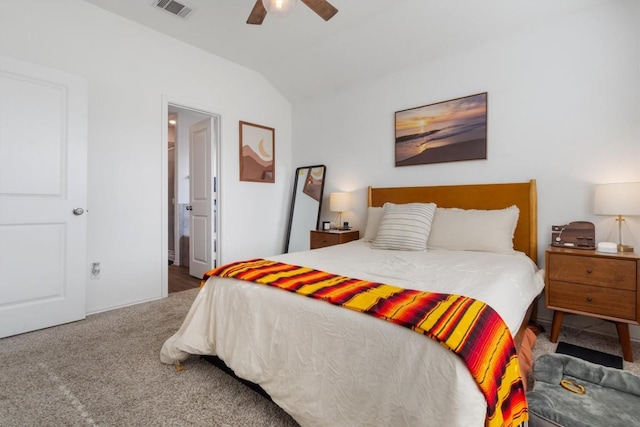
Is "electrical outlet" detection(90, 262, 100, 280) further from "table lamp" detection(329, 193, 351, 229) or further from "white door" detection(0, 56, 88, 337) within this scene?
"table lamp" detection(329, 193, 351, 229)

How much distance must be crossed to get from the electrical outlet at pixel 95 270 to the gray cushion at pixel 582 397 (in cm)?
334

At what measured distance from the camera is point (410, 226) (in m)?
2.67

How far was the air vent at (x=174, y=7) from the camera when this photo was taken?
2771 millimetres

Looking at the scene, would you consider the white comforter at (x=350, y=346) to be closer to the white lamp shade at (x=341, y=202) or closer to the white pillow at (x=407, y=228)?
the white pillow at (x=407, y=228)

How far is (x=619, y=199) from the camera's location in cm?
213

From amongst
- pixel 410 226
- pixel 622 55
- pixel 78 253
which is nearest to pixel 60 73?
pixel 78 253

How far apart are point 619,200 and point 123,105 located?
418cm

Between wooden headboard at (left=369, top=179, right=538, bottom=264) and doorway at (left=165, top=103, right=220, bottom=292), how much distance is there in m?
2.33

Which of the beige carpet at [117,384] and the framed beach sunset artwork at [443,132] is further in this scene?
the framed beach sunset artwork at [443,132]

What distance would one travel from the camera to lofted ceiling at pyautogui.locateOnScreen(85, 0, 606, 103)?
105 inches

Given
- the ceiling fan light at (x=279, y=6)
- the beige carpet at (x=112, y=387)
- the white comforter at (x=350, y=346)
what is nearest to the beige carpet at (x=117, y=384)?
the beige carpet at (x=112, y=387)

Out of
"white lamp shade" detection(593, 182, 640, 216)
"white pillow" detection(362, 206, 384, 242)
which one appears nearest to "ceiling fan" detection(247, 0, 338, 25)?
"white pillow" detection(362, 206, 384, 242)

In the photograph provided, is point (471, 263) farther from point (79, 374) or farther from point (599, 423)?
point (79, 374)

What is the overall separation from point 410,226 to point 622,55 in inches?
80.2
